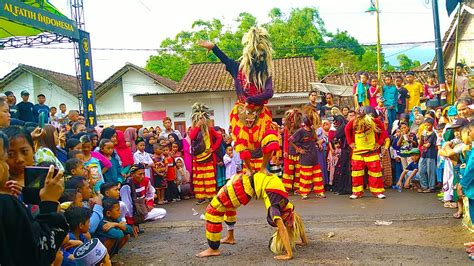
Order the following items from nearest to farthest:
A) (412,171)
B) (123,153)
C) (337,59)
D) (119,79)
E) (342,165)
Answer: (123,153), (412,171), (342,165), (119,79), (337,59)

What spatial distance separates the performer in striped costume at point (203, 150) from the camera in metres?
8.98

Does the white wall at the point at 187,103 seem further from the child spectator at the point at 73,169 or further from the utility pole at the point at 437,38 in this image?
the child spectator at the point at 73,169

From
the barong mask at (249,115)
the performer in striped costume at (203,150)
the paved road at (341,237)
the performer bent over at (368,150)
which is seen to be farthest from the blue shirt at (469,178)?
the performer in striped costume at (203,150)

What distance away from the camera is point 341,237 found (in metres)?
5.94

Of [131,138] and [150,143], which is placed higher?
[131,138]

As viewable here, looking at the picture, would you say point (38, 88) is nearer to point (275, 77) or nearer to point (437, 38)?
point (275, 77)

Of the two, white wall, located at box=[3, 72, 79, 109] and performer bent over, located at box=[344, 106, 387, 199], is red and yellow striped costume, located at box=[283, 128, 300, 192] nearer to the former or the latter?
performer bent over, located at box=[344, 106, 387, 199]

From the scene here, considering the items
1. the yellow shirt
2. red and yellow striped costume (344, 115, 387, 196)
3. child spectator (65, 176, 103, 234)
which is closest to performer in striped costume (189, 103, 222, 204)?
red and yellow striped costume (344, 115, 387, 196)

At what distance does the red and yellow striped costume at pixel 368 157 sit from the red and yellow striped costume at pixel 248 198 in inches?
141

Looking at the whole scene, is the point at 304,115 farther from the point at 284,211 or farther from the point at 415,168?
the point at 284,211

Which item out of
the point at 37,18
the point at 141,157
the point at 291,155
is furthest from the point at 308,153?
the point at 37,18

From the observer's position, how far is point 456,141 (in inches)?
246

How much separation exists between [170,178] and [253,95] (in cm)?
483

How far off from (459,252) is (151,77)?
90.1 ft
